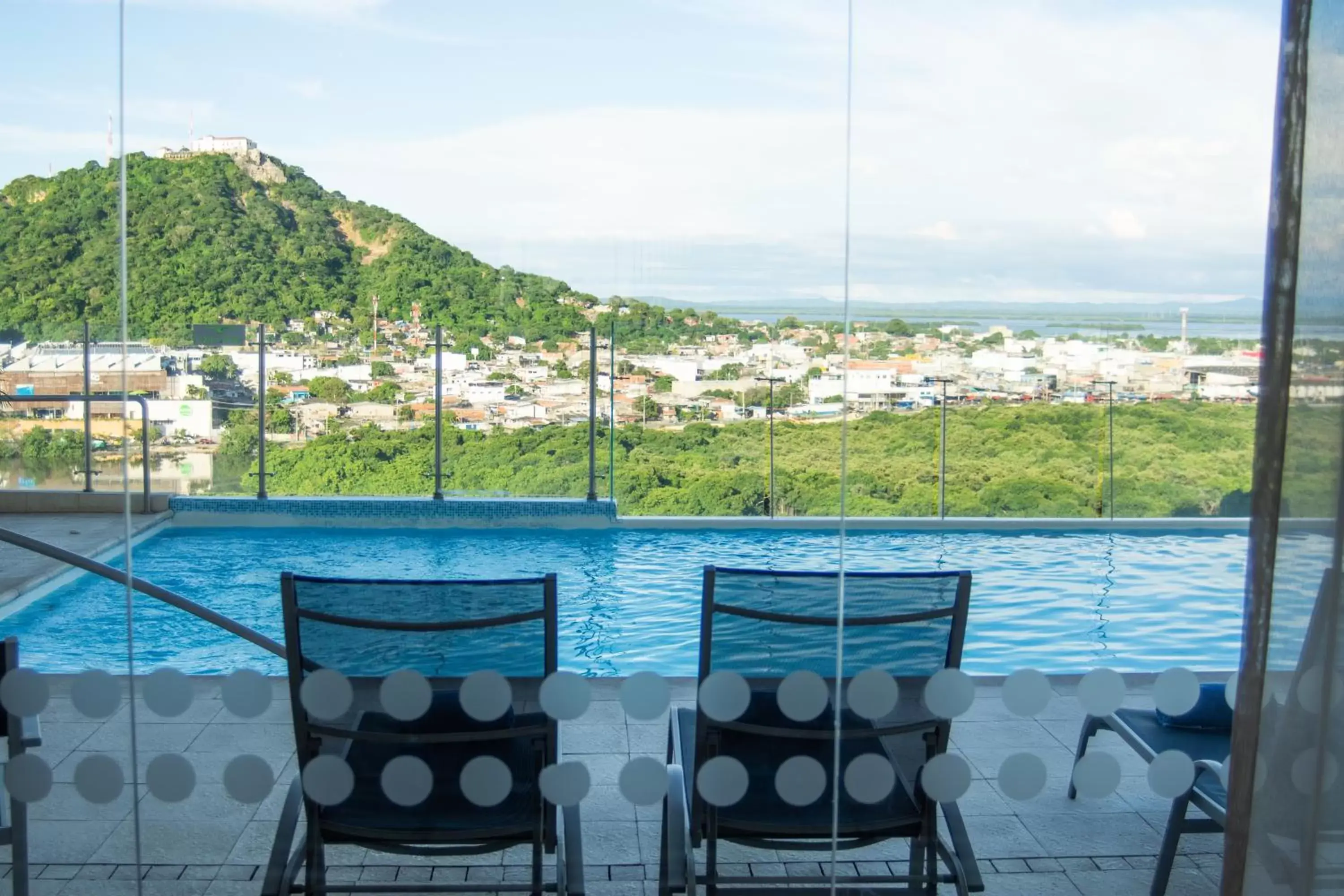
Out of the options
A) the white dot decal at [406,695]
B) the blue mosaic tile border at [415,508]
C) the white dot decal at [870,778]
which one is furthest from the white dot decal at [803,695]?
the blue mosaic tile border at [415,508]

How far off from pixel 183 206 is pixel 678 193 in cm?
106

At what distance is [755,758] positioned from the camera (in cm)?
199

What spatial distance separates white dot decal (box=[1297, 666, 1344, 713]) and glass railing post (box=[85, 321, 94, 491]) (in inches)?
88.5

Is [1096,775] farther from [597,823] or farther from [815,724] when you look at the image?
[597,823]

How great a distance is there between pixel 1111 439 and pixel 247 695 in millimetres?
1984

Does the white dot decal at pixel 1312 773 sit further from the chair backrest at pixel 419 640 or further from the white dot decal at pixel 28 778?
the white dot decal at pixel 28 778

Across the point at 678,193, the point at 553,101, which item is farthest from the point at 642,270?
the point at 553,101

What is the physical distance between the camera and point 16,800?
2.06 metres

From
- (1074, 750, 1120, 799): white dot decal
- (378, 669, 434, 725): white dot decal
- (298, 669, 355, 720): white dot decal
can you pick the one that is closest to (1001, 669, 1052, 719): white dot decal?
(1074, 750, 1120, 799): white dot decal

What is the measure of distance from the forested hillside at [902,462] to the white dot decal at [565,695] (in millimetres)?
720

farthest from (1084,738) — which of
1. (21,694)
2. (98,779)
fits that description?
(21,694)

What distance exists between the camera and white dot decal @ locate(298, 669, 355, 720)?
1.91m

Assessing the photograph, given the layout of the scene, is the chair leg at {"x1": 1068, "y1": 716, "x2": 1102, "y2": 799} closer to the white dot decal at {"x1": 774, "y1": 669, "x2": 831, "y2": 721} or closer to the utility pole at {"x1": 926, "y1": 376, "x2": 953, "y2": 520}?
the white dot decal at {"x1": 774, "y1": 669, "x2": 831, "y2": 721}

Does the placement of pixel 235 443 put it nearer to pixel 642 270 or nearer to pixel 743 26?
pixel 642 270
